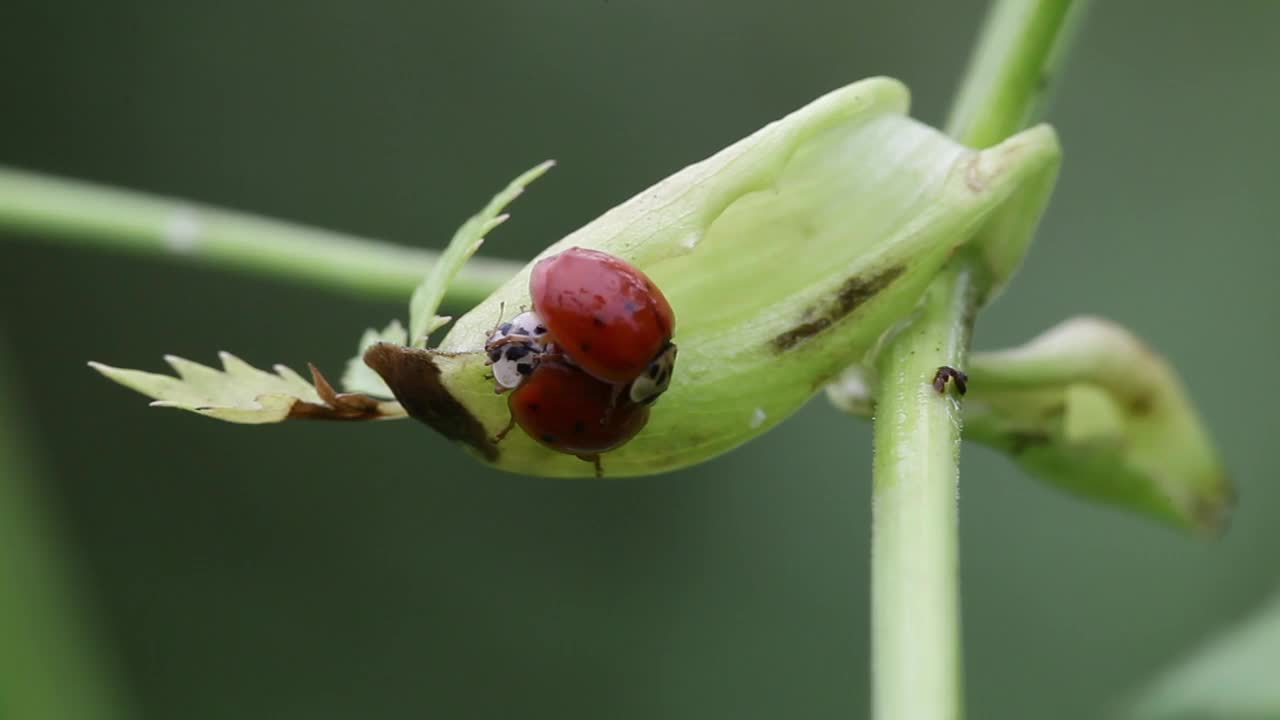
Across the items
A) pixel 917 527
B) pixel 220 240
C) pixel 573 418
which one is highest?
pixel 220 240

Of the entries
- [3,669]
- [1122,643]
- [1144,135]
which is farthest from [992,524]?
[3,669]

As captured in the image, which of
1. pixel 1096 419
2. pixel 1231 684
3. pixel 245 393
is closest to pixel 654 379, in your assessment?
pixel 245 393

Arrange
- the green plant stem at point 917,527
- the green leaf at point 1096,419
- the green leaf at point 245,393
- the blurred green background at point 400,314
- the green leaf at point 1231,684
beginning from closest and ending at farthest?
the green plant stem at point 917,527 < the green leaf at point 245,393 < the green leaf at point 1096,419 < the green leaf at point 1231,684 < the blurred green background at point 400,314

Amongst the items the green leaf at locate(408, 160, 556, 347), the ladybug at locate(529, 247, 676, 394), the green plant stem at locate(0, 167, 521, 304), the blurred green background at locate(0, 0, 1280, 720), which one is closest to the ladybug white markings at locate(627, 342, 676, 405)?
the ladybug at locate(529, 247, 676, 394)

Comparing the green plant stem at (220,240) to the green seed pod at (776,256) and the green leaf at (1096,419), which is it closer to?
the green seed pod at (776,256)

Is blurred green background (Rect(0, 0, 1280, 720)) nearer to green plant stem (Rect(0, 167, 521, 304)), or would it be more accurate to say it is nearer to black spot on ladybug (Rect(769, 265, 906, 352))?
green plant stem (Rect(0, 167, 521, 304))

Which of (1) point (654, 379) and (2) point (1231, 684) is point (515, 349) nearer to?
(1) point (654, 379)

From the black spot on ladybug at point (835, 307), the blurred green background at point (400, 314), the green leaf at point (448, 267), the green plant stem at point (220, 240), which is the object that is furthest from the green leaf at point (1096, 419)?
the blurred green background at point (400, 314)
